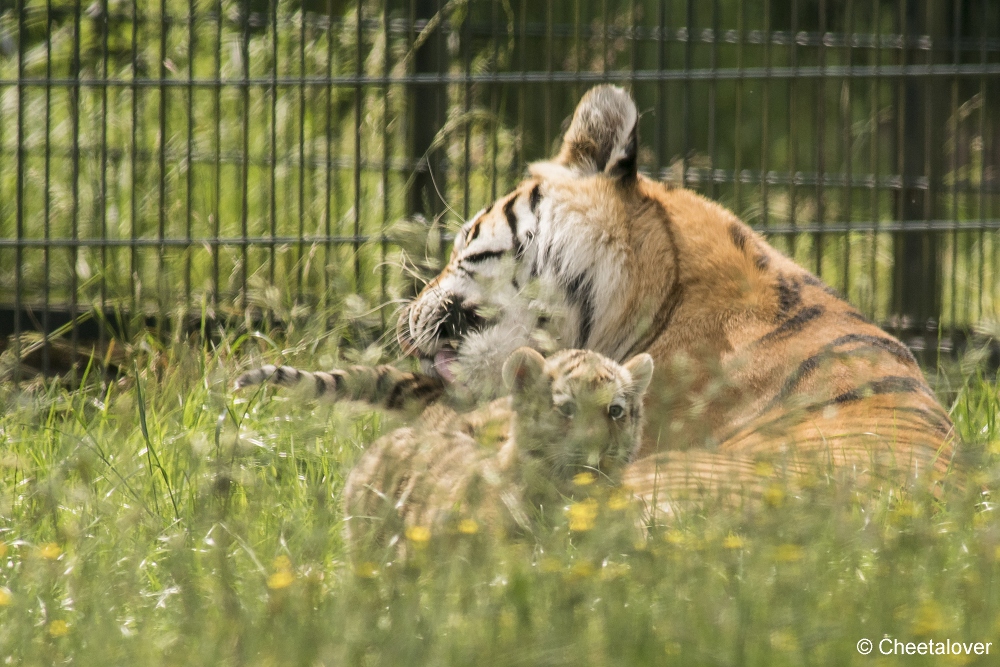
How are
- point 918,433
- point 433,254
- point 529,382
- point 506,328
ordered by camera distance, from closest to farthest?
point 529,382, point 918,433, point 506,328, point 433,254

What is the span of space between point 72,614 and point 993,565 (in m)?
1.43

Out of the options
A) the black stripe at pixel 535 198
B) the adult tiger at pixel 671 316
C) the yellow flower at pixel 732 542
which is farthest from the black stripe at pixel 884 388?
the black stripe at pixel 535 198

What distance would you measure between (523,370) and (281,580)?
30.0 inches

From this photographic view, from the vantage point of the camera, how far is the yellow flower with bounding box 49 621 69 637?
181 cm

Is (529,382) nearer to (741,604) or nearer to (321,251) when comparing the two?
(741,604)

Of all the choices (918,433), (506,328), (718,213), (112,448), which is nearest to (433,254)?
(506,328)

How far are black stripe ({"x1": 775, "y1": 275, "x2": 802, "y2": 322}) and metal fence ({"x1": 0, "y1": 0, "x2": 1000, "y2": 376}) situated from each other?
2.85ft

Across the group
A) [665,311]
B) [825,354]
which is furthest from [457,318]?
[825,354]

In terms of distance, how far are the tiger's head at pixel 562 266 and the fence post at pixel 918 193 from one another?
5.91 ft

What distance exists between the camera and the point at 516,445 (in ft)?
7.71

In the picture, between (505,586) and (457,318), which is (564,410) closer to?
(505,586)

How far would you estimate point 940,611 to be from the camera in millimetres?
1663

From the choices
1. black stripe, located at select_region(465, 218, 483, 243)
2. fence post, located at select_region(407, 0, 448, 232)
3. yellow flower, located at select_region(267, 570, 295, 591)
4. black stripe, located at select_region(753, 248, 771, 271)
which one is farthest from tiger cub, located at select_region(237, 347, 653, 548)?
fence post, located at select_region(407, 0, 448, 232)

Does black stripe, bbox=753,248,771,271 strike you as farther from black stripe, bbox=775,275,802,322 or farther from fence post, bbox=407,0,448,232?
fence post, bbox=407,0,448,232
